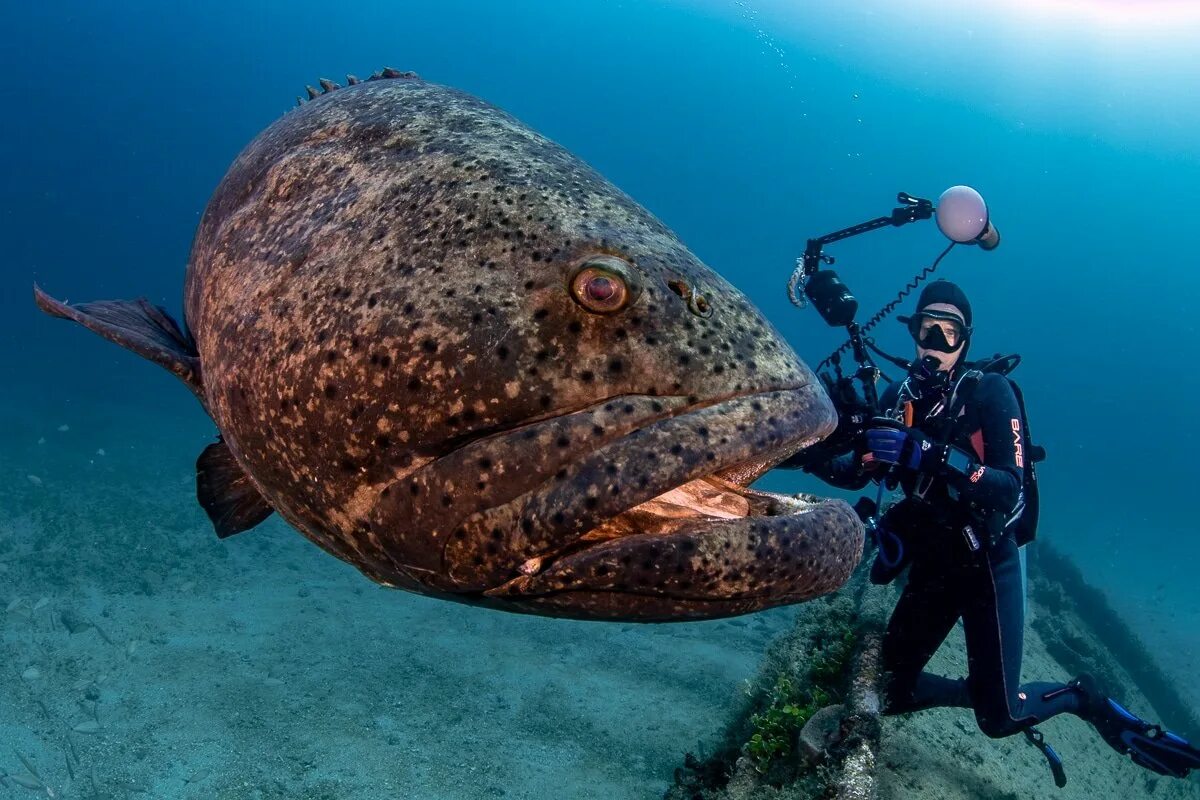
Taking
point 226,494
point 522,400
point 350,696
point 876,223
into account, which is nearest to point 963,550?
point 876,223

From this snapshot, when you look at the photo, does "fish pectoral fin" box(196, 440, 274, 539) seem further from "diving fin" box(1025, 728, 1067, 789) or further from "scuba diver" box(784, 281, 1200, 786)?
"diving fin" box(1025, 728, 1067, 789)

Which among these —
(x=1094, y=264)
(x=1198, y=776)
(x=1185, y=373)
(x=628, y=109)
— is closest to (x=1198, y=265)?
(x=1094, y=264)

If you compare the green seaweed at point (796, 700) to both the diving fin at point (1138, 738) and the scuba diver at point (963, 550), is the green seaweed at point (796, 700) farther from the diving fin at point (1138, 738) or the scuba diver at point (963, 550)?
the diving fin at point (1138, 738)

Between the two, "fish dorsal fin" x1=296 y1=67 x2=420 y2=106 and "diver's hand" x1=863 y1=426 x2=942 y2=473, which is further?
"diver's hand" x1=863 y1=426 x2=942 y2=473

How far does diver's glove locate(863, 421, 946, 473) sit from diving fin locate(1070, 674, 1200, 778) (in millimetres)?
3093

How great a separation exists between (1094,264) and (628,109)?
104106mm

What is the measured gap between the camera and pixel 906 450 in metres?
4.78

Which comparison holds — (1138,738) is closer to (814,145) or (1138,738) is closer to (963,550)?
(963,550)

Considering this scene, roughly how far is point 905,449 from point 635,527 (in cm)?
365

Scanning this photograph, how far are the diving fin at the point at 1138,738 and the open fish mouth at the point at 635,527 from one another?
6.02 m

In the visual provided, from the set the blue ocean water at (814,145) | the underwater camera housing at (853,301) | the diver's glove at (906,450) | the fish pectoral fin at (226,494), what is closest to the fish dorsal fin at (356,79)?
the fish pectoral fin at (226,494)

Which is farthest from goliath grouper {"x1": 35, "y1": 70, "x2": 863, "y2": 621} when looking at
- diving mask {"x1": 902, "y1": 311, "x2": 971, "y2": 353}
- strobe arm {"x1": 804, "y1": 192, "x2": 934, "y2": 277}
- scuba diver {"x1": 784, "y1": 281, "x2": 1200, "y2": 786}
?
strobe arm {"x1": 804, "y1": 192, "x2": 934, "y2": 277}

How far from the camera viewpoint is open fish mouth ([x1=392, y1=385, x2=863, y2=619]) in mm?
1620

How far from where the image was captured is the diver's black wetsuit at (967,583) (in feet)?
17.3
